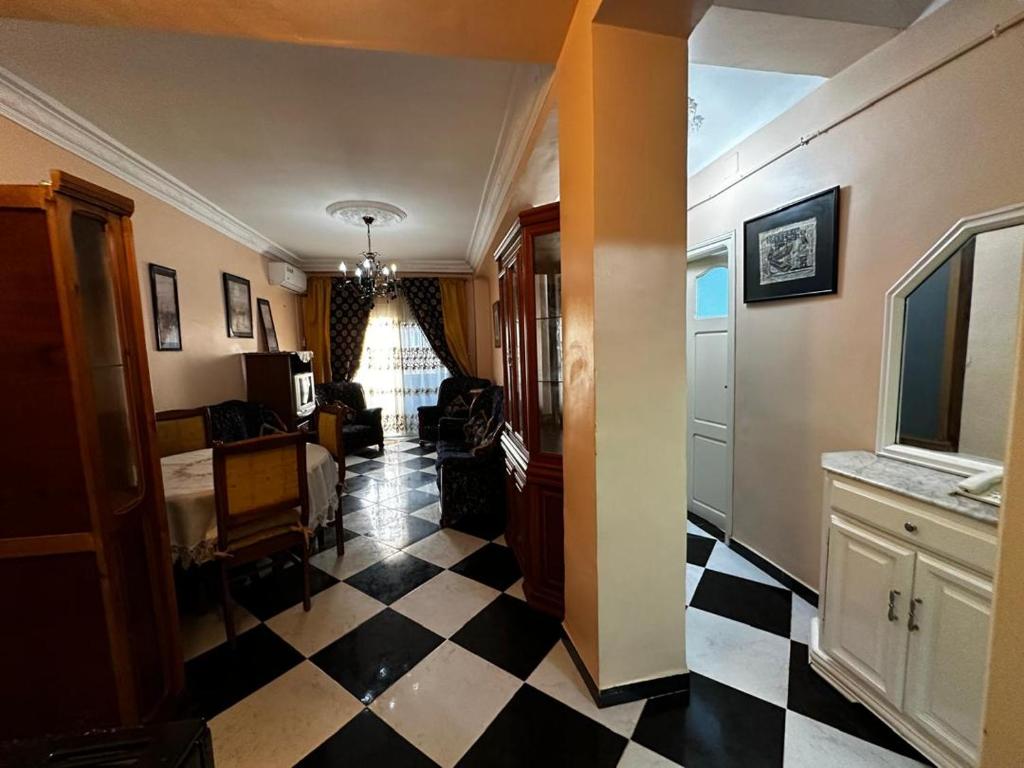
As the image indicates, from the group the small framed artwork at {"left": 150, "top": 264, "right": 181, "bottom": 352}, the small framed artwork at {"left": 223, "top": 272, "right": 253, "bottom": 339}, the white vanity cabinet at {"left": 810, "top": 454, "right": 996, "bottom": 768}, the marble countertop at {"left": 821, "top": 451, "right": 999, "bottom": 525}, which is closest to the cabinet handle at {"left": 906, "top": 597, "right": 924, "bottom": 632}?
the white vanity cabinet at {"left": 810, "top": 454, "right": 996, "bottom": 768}

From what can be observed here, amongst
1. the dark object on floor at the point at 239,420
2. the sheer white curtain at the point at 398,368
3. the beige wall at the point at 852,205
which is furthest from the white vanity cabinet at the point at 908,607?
the sheer white curtain at the point at 398,368

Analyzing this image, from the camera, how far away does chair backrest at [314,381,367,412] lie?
5.38 metres

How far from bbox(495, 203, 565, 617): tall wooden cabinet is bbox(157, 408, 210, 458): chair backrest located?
88.9 inches

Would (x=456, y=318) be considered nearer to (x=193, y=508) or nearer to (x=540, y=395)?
(x=540, y=395)

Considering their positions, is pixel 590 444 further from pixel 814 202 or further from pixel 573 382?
pixel 814 202

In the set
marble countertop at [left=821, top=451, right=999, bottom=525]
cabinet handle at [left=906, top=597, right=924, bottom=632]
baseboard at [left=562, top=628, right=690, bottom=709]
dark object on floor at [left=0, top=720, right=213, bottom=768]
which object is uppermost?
marble countertop at [left=821, top=451, right=999, bottom=525]

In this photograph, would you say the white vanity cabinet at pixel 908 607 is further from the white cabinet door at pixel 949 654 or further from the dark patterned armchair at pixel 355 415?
the dark patterned armchair at pixel 355 415

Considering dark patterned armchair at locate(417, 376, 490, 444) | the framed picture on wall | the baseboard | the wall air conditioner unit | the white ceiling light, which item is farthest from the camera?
dark patterned armchair at locate(417, 376, 490, 444)

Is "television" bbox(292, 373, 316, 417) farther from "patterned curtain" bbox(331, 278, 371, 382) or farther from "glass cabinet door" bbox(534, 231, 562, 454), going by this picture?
"glass cabinet door" bbox(534, 231, 562, 454)

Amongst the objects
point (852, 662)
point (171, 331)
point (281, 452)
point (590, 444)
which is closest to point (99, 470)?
point (281, 452)

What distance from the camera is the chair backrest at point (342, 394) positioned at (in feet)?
17.7

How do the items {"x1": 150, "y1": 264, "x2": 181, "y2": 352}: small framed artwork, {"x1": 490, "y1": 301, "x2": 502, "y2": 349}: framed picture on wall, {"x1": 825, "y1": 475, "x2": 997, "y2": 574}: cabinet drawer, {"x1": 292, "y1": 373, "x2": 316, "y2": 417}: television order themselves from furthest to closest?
1. {"x1": 490, "y1": 301, "x2": 502, "y2": 349}: framed picture on wall
2. {"x1": 292, "y1": 373, "x2": 316, "y2": 417}: television
3. {"x1": 150, "y1": 264, "x2": 181, "y2": 352}: small framed artwork
4. {"x1": 825, "y1": 475, "x2": 997, "y2": 574}: cabinet drawer

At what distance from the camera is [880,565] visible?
4.54 ft

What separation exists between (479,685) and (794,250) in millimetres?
2507
